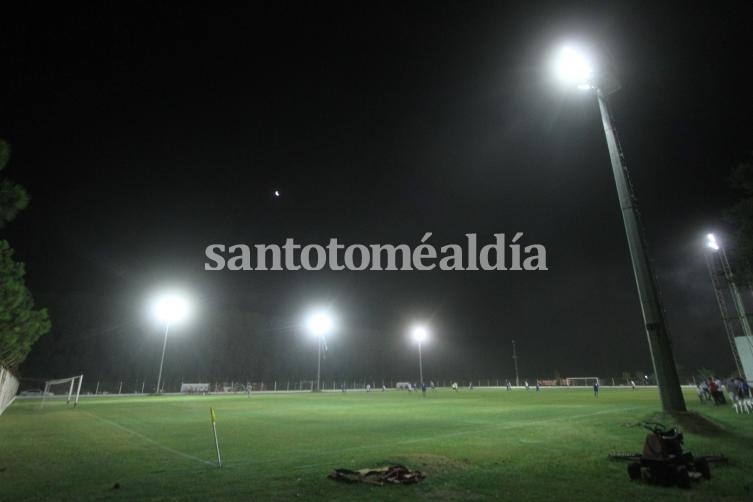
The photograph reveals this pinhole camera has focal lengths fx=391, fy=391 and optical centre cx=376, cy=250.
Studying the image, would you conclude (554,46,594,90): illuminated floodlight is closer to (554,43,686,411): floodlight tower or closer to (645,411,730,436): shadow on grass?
(554,43,686,411): floodlight tower

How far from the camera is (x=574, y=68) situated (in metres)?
16.1

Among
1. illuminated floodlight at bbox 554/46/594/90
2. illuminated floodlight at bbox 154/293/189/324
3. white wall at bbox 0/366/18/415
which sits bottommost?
white wall at bbox 0/366/18/415

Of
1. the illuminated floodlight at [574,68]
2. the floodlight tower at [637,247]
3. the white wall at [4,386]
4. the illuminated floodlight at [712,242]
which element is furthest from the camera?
the illuminated floodlight at [712,242]

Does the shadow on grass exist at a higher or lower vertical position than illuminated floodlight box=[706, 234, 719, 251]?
lower

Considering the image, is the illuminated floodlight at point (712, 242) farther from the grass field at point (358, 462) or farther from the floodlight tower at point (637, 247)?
the floodlight tower at point (637, 247)

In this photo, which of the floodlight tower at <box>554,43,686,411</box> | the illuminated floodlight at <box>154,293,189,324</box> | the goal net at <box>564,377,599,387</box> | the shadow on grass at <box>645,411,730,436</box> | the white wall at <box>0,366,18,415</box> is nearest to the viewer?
the shadow on grass at <box>645,411,730,436</box>

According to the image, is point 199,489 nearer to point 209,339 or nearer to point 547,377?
point 209,339

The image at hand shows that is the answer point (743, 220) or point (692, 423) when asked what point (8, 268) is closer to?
point (692, 423)

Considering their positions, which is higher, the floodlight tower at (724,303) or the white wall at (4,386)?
the floodlight tower at (724,303)

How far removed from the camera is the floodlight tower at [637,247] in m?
13.3

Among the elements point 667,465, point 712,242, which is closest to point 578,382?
point 712,242

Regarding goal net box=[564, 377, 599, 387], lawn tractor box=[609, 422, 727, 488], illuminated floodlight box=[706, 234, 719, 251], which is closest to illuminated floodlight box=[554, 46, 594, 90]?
lawn tractor box=[609, 422, 727, 488]

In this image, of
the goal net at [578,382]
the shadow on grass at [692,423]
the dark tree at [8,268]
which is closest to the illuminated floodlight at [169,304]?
the dark tree at [8,268]

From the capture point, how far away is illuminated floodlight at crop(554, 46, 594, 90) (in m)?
15.8
